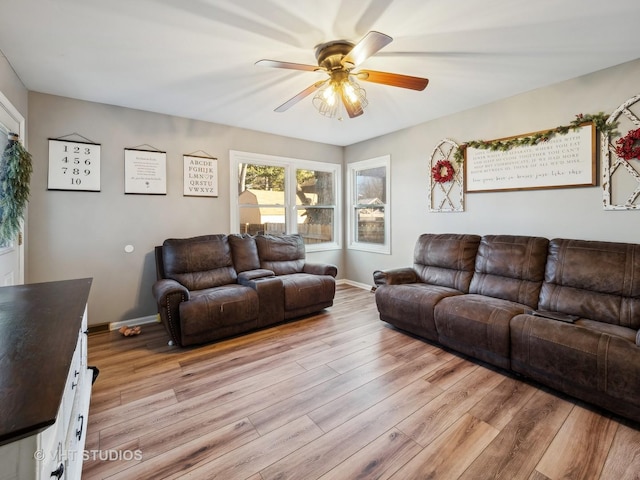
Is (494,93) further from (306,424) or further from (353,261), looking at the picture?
(306,424)

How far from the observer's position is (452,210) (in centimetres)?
387

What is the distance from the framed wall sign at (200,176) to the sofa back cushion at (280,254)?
92cm

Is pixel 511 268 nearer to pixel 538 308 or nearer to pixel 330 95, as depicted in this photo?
pixel 538 308

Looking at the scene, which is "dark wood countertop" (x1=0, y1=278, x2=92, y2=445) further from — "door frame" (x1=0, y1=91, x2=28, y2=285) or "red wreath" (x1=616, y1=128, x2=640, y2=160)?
"red wreath" (x1=616, y1=128, x2=640, y2=160)

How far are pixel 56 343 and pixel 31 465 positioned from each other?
1.64 ft

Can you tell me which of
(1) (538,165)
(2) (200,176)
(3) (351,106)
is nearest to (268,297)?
(2) (200,176)

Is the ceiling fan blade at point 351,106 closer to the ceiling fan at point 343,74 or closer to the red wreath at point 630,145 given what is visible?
the ceiling fan at point 343,74

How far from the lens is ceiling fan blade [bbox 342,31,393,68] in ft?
5.36

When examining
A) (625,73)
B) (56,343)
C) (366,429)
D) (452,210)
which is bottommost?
(366,429)

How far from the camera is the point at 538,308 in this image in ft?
8.80

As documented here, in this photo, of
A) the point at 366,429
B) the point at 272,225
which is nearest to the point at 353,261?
the point at 272,225

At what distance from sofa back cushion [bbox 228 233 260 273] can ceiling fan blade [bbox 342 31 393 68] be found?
263 centimetres

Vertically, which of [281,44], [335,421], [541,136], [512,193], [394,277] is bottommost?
[335,421]

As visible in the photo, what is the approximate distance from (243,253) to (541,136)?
11.8ft
